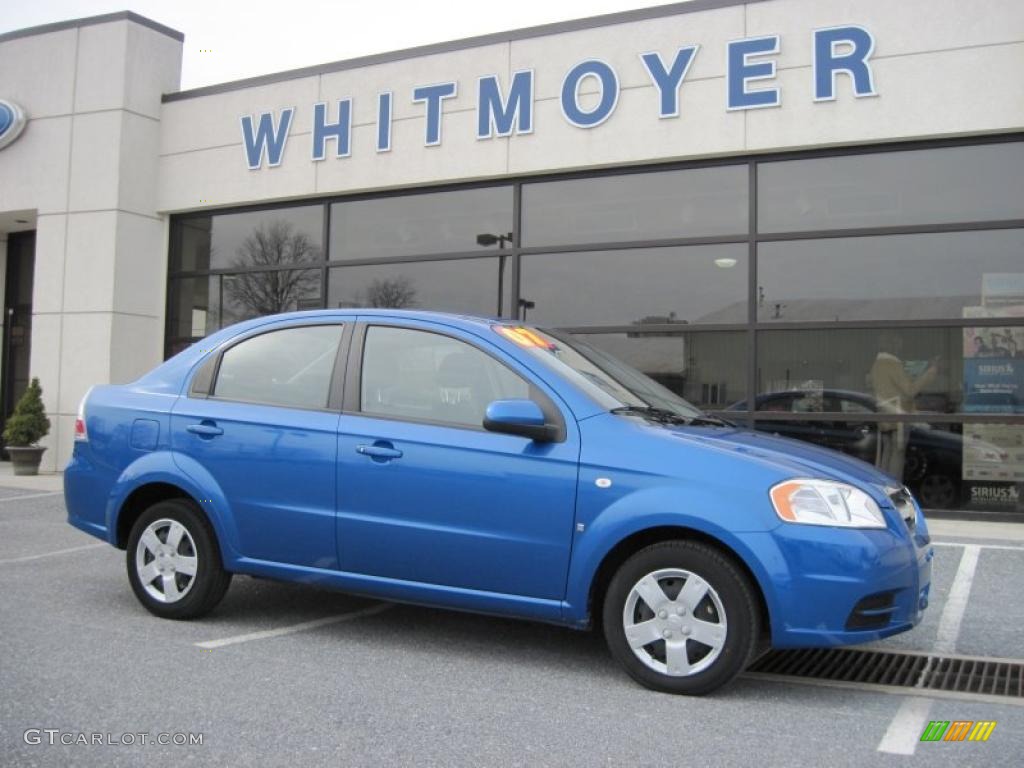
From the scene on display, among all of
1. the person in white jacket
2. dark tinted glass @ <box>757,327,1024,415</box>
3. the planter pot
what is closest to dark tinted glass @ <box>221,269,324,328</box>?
the planter pot

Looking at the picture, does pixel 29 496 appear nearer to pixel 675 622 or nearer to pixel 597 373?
pixel 597 373

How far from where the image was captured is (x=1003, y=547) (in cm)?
771

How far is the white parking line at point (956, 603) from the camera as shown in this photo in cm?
493

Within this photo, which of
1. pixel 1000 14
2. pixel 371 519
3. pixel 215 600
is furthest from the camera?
pixel 1000 14

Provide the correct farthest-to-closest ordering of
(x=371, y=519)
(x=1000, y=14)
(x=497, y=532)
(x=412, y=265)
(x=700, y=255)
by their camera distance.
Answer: (x=412, y=265) < (x=700, y=255) < (x=1000, y=14) < (x=371, y=519) < (x=497, y=532)

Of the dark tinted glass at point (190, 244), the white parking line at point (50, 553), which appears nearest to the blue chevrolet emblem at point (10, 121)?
the dark tinted glass at point (190, 244)

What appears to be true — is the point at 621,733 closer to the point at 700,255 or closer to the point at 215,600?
the point at 215,600

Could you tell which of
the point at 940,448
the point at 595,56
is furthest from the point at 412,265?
the point at 940,448

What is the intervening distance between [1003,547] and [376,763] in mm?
6425

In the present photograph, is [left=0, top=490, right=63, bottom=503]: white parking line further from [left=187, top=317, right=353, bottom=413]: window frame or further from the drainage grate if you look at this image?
the drainage grate

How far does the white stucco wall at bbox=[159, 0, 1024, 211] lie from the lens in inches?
364

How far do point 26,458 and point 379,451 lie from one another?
34.3 feet

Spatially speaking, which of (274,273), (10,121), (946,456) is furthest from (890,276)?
(10,121)

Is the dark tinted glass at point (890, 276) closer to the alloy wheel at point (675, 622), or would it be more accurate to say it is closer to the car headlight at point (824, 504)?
the car headlight at point (824, 504)
